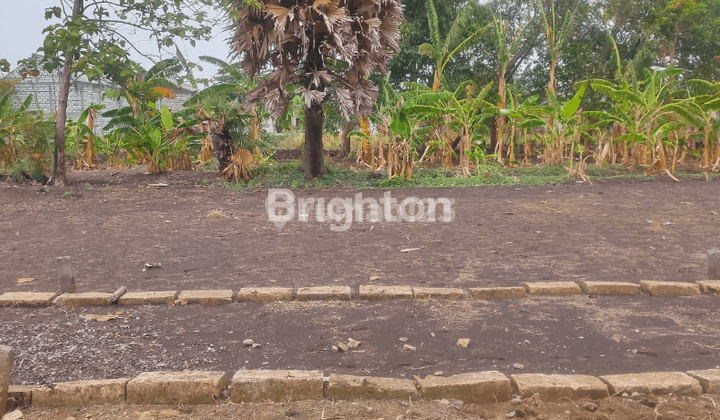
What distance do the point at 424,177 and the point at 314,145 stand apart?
2.22m

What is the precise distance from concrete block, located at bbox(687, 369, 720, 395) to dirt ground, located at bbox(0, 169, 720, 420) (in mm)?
55

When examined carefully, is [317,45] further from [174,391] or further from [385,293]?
[174,391]

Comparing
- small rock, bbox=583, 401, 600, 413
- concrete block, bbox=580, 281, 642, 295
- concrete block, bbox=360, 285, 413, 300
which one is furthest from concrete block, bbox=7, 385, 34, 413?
concrete block, bbox=580, 281, 642, 295

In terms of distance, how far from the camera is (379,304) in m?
3.85

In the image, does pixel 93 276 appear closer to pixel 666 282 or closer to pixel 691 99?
pixel 666 282

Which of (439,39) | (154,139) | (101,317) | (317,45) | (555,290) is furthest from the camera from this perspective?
(439,39)

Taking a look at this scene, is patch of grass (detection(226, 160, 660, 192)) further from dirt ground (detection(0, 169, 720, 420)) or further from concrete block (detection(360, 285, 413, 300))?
concrete block (detection(360, 285, 413, 300))

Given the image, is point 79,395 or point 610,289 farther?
point 610,289

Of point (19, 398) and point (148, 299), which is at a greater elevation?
point (148, 299)

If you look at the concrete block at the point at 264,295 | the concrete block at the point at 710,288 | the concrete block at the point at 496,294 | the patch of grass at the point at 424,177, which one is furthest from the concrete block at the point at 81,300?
the patch of grass at the point at 424,177

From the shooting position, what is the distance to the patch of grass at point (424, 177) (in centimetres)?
1020

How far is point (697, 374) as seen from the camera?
275cm

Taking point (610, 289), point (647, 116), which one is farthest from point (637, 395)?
point (647, 116)

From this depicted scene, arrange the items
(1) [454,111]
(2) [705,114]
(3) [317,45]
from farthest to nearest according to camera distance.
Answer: (1) [454,111]
(2) [705,114]
(3) [317,45]
